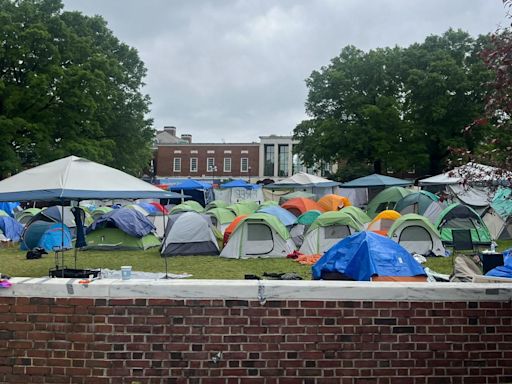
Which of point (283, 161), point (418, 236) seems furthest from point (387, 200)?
point (283, 161)

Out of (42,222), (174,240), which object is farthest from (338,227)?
(42,222)

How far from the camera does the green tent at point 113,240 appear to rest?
15055 mm

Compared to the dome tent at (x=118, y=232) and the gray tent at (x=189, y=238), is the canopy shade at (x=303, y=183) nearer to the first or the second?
the dome tent at (x=118, y=232)

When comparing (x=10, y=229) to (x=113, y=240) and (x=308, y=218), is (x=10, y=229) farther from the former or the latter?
(x=308, y=218)

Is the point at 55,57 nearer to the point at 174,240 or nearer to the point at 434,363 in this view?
the point at 174,240

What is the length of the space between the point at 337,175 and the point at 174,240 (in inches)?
1093

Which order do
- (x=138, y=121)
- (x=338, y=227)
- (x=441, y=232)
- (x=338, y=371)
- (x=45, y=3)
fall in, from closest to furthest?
(x=338, y=371), (x=338, y=227), (x=441, y=232), (x=45, y=3), (x=138, y=121)

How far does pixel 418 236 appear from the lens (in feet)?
44.2

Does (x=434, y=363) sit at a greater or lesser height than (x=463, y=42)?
lesser

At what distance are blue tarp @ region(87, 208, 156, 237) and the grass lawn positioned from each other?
770mm

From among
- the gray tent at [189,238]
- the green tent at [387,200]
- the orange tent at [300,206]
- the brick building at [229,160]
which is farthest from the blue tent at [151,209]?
the brick building at [229,160]

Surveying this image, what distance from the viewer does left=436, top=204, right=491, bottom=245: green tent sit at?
48.1 ft

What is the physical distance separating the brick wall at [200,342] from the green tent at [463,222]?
1215cm

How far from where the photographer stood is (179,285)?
11.7 feet
